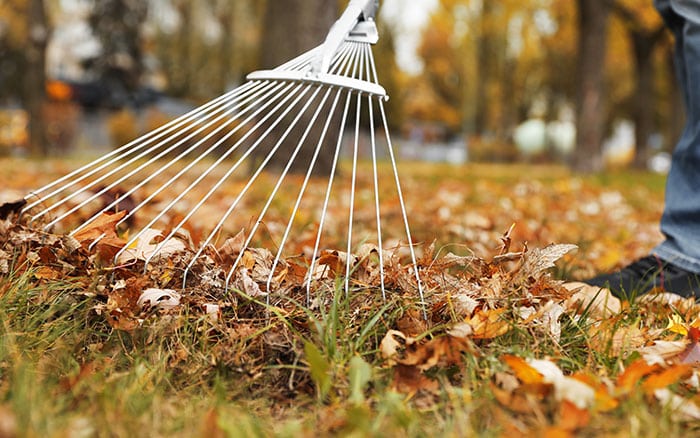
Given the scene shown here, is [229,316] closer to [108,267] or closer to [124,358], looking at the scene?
[124,358]

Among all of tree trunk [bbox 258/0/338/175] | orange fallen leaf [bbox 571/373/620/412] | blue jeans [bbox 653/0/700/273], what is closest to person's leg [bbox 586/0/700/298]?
blue jeans [bbox 653/0/700/273]

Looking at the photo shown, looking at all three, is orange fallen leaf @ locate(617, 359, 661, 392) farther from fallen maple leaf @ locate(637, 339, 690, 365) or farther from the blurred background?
the blurred background

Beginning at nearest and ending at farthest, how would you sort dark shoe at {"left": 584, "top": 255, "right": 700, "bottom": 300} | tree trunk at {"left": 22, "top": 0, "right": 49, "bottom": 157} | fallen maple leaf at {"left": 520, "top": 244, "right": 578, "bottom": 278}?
fallen maple leaf at {"left": 520, "top": 244, "right": 578, "bottom": 278} < dark shoe at {"left": 584, "top": 255, "right": 700, "bottom": 300} < tree trunk at {"left": 22, "top": 0, "right": 49, "bottom": 157}

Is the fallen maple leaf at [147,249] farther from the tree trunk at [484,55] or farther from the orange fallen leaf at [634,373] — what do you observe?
the tree trunk at [484,55]

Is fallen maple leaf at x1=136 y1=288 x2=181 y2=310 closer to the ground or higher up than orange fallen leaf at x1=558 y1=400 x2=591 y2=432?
closer to the ground

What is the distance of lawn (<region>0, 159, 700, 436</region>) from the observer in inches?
42.1

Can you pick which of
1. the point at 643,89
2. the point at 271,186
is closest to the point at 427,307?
the point at 271,186

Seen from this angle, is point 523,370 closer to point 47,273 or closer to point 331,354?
point 331,354

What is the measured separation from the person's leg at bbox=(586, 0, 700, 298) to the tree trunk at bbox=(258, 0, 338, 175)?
11.4ft

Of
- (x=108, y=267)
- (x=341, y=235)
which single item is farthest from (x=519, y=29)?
(x=108, y=267)

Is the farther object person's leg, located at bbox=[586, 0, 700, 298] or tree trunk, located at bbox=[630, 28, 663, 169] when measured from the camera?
tree trunk, located at bbox=[630, 28, 663, 169]

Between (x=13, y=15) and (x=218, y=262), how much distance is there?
18783 millimetres

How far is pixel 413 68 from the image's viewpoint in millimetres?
34312

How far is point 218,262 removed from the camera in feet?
5.43
